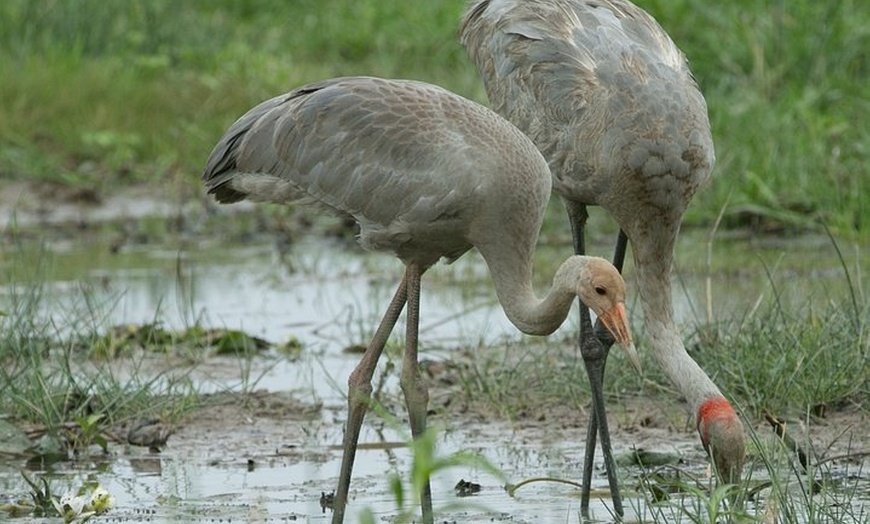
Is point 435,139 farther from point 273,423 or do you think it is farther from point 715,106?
point 715,106

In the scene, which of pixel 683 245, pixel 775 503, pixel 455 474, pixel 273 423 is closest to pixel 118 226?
pixel 683 245

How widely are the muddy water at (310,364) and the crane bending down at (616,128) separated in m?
0.50

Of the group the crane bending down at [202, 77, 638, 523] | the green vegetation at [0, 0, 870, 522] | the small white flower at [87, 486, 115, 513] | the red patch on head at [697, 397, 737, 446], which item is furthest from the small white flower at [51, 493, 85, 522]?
the red patch on head at [697, 397, 737, 446]

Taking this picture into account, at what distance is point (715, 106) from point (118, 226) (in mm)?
3869

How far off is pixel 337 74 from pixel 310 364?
579 cm

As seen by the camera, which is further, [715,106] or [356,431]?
[715,106]

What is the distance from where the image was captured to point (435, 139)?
656 centimetres

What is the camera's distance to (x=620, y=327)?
19.4ft

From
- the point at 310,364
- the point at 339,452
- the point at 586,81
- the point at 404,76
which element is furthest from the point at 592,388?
the point at 404,76

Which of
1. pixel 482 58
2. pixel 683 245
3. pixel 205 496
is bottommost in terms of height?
pixel 205 496

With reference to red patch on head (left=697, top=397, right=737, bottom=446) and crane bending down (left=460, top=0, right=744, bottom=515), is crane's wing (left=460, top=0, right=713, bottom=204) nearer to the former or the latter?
crane bending down (left=460, top=0, right=744, bottom=515)

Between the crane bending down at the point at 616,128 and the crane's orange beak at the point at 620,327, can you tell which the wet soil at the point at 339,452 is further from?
the crane's orange beak at the point at 620,327

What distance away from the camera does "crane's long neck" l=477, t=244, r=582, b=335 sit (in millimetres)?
6309

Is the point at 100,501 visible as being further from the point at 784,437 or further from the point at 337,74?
the point at 337,74
